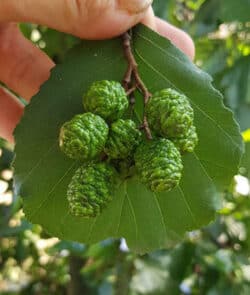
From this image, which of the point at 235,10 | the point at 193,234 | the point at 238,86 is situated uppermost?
the point at 235,10

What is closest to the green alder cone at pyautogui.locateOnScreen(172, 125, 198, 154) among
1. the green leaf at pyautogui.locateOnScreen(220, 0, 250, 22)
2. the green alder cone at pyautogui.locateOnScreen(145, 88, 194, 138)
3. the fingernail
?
the green alder cone at pyautogui.locateOnScreen(145, 88, 194, 138)

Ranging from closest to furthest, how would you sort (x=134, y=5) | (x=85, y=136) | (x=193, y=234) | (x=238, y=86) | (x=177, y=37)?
(x=85, y=136)
(x=134, y=5)
(x=177, y=37)
(x=238, y=86)
(x=193, y=234)

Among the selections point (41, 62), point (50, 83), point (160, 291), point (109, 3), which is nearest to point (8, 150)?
point (41, 62)

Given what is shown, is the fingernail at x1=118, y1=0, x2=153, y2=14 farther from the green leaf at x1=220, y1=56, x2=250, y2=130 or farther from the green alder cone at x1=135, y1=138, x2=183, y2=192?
the green leaf at x1=220, y1=56, x2=250, y2=130

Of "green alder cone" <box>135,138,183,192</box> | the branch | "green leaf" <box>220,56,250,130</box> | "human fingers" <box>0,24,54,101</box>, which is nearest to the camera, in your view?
"green alder cone" <box>135,138,183,192</box>

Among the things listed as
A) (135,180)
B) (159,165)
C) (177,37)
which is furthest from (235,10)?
(159,165)

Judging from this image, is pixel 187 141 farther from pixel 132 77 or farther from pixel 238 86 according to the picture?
pixel 238 86

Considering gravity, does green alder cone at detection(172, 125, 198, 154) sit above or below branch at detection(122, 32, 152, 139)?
below
